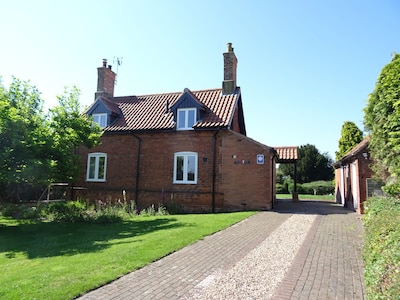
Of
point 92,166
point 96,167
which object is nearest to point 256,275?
point 96,167

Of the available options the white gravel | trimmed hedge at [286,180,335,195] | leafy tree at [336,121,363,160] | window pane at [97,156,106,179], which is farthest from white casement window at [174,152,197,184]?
trimmed hedge at [286,180,335,195]

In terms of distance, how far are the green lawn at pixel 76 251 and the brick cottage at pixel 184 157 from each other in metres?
4.21

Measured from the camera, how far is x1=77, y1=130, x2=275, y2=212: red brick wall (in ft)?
55.4

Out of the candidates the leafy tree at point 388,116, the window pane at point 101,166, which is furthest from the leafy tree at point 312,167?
the leafy tree at point 388,116

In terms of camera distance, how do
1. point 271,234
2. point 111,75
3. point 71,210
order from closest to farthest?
point 271,234 → point 71,210 → point 111,75

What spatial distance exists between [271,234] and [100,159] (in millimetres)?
14261

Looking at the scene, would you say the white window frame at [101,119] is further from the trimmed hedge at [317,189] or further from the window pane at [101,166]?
the trimmed hedge at [317,189]

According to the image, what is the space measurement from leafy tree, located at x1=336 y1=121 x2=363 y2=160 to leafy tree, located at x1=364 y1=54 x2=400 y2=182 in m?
20.0

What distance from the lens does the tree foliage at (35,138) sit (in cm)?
1077

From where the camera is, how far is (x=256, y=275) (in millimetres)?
5719

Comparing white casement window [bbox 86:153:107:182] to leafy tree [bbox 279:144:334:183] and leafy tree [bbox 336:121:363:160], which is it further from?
leafy tree [bbox 279:144:334:183]

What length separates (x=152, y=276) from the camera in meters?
5.61

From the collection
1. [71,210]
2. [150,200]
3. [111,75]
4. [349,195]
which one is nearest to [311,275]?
[71,210]

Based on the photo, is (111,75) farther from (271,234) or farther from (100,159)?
(271,234)
